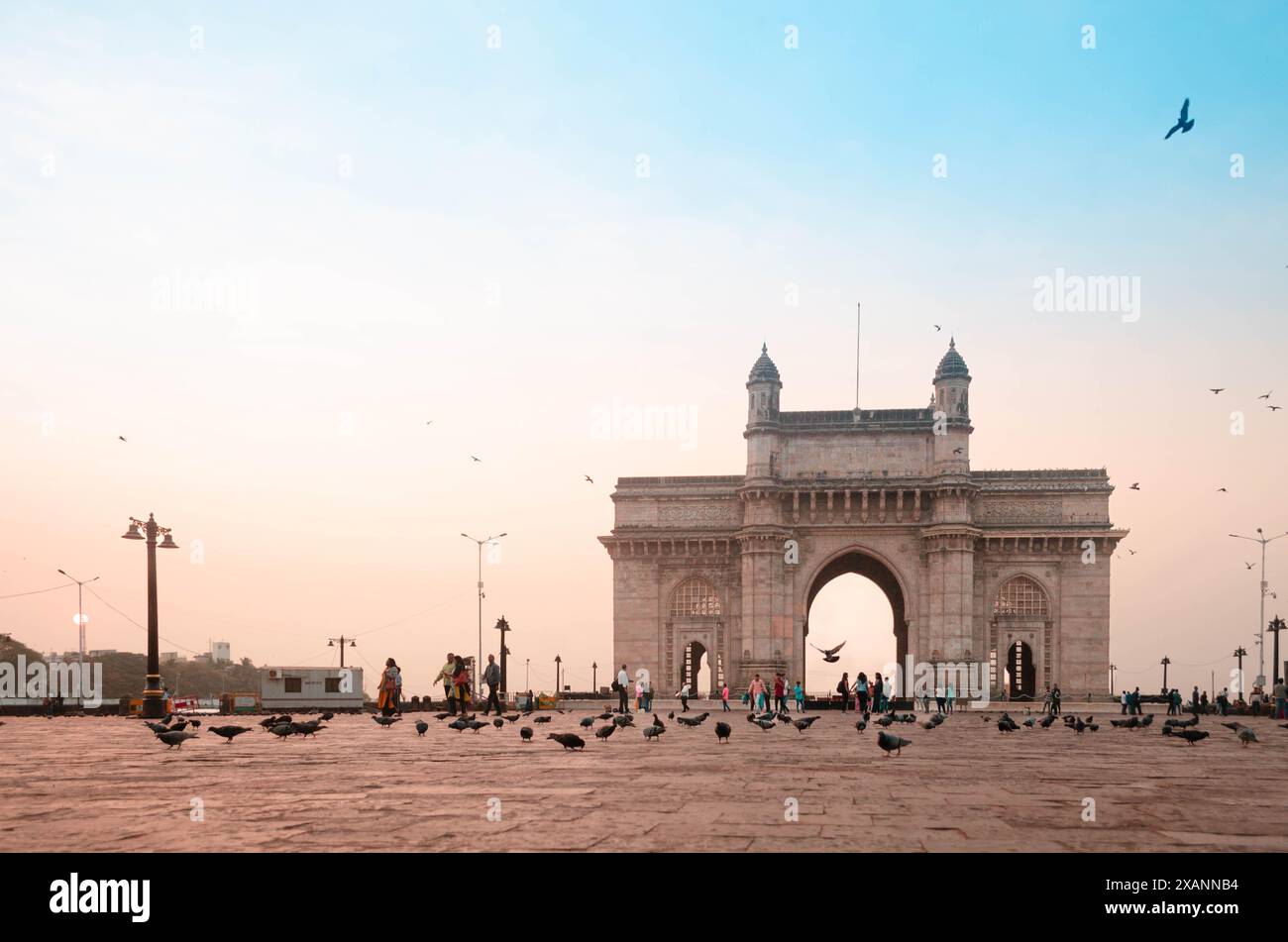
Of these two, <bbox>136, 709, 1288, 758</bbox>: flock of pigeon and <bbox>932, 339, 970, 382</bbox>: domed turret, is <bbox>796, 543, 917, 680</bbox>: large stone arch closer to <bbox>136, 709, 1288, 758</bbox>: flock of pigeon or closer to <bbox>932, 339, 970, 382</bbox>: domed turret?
<bbox>932, 339, 970, 382</bbox>: domed turret

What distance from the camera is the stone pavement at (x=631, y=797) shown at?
775 centimetres

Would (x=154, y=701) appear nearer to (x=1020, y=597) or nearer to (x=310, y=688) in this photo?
(x=310, y=688)

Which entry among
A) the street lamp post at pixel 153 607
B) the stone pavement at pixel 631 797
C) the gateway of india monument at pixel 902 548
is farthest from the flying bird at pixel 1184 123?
the gateway of india monument at pixel 902 548

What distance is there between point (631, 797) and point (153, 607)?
75.0 ft

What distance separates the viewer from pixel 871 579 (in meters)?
67.6

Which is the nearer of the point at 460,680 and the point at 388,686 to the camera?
the point at 388,686

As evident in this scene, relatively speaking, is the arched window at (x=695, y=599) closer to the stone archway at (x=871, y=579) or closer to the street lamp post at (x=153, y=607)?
the stone archway at (x=871, y=579)

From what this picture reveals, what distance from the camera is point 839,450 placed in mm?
60312

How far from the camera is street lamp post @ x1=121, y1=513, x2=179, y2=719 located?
29922 mm

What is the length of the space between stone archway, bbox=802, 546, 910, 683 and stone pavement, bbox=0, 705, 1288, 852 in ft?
129

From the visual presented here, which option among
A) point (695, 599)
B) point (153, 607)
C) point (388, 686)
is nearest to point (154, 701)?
point (153, 607)
